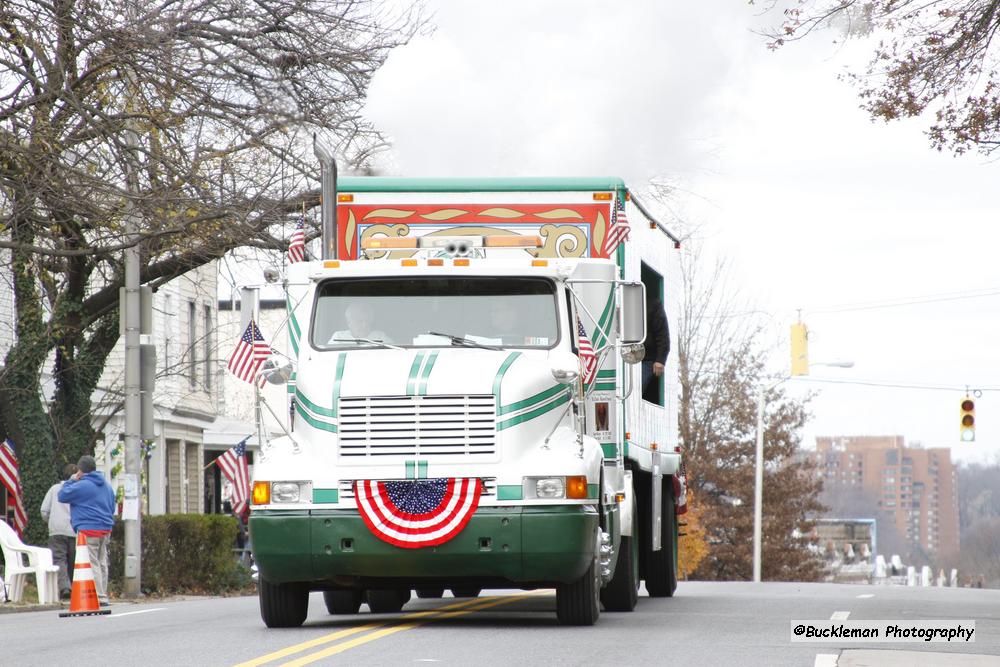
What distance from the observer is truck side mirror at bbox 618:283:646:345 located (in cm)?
1300

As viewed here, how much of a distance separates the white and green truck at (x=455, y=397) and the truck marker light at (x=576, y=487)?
0.04 feet

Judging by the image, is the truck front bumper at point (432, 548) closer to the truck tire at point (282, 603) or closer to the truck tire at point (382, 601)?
the truck tire at point (282, 603)

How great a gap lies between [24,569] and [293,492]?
1030cm

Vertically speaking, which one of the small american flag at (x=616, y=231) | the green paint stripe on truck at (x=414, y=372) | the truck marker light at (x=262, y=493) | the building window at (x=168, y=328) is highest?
the building window at (x=168, y=328)

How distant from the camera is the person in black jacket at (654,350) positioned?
16.5 metres

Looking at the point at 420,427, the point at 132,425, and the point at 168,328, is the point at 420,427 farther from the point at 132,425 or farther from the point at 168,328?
the point at 168,328

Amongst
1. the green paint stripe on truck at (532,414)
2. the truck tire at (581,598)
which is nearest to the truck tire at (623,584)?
the truck tire at (581,598)

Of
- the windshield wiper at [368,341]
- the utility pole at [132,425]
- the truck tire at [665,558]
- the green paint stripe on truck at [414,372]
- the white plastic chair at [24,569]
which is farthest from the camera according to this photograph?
the utility pole at [132,425]

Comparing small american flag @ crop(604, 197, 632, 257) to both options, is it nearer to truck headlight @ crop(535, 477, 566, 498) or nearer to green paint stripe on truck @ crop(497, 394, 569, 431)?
green paint stripe on truck @ crop(497, 394, 569, 431)

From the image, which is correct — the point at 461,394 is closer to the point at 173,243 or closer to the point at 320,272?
the point at 320,272

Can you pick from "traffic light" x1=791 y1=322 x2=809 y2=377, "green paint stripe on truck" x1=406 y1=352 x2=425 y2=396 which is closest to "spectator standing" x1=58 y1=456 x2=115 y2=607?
"green paint stripe on truck" x1=406 y1=352 x2=425 y2=396

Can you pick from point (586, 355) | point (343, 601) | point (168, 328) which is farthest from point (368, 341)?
point (168, 328)

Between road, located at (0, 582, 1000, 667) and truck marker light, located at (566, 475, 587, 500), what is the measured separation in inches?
39.6

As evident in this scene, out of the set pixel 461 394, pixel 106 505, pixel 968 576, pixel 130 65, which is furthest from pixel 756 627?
pixel 968 576
